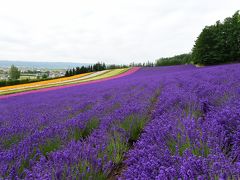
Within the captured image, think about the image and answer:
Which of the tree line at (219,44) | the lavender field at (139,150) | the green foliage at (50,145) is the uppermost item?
the tree line at (219,44)

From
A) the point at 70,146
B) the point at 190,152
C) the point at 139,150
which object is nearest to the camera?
the point at 190,152

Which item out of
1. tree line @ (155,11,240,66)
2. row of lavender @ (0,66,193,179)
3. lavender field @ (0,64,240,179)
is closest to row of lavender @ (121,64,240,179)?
lavender field @ (0,64,240,179)

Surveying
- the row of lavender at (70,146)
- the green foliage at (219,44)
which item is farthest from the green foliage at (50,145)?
the green foliage at (219,44)

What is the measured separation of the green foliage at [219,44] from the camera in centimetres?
2797

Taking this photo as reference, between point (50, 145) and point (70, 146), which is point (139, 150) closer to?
point (70, 146)

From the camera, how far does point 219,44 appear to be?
28047mm

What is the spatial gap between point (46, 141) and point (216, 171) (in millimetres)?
2029

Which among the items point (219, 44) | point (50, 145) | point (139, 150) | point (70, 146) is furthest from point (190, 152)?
point (219, 44)

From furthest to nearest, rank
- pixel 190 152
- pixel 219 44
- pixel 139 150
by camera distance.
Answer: pixel 219 44
pixel 139 150
pixel 190 152

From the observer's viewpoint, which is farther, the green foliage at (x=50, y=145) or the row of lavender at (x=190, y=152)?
the green foliage at (x=50, y=145)

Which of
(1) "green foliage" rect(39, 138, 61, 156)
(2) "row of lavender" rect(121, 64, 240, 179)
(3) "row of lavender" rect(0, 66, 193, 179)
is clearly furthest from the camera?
(1) "green foliage" rect(39, 138, 61, 156)

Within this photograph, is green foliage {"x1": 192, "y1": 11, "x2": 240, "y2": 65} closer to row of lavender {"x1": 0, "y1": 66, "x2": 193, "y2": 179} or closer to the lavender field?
row of lavender {"x1": 0, "y1": 66, "x2": 193, "y2": 179}

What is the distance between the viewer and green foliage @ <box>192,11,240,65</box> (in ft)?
91.8

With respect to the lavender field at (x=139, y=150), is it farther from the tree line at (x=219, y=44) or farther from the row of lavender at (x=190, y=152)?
the tree line at (x=219, y=44)
